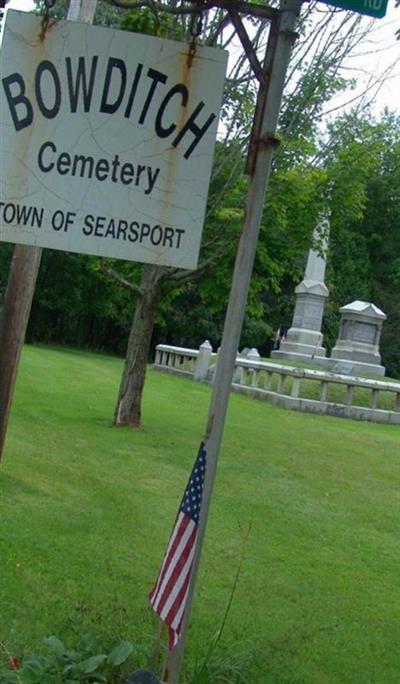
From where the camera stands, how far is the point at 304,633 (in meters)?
4.70

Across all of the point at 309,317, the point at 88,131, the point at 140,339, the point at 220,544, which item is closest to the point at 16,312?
the point at 220,544

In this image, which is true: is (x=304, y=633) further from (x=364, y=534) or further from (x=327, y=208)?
(x=327, y=208)

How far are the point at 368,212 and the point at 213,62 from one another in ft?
147

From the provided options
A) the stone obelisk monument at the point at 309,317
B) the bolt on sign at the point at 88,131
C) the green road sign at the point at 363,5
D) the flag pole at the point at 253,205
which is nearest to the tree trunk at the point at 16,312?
the bolt on sign at the point at 88,131

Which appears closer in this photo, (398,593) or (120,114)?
(120,114)

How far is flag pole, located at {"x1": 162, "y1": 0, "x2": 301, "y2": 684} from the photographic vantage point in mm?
3059

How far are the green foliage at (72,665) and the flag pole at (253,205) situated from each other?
0.98 ft

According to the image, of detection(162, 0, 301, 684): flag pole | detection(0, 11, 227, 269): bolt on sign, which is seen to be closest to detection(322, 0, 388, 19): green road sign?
detection(162, 0, 301, 684): flag pole

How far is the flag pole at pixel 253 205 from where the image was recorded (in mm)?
3059

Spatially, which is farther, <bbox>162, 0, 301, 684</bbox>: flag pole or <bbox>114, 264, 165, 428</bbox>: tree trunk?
<bbox>114, 264, 165, 428</bbox>: tree trunk

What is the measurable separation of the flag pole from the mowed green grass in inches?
47.1

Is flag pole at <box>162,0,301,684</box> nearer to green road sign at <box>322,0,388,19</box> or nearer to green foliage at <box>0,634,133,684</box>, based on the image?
green road sign at <box>322,0,388,19</box>

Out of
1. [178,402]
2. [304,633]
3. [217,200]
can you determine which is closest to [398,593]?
[304,633]

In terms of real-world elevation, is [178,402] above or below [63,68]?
below
